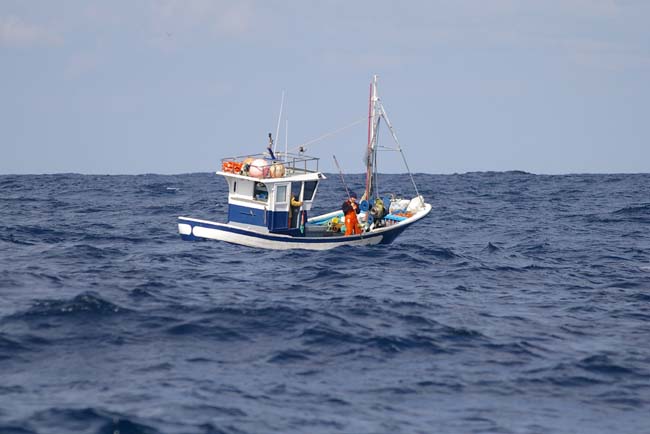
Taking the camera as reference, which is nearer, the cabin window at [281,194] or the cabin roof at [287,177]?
the cabin roof at [287,177]

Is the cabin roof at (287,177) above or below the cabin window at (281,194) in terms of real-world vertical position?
above

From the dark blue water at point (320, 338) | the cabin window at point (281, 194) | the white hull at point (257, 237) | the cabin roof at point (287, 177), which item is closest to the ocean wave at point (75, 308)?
the dark blue water at point (320, 338)

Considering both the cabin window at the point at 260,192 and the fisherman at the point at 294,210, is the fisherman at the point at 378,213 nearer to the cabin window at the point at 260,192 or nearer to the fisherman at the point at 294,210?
the fisherman at the point at 294,210

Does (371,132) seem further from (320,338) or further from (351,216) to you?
(320,338)

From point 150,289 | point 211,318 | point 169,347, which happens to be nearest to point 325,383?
point 169,347

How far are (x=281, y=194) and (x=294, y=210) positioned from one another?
950mm

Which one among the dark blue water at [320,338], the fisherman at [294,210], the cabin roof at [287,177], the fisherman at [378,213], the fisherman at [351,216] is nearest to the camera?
the dark blue water at [320,338]

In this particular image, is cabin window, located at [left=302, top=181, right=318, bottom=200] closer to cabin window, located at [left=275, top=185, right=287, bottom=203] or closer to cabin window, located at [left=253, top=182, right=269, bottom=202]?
cabin window, located at [left=275, top=185, right=287, bottom=203]

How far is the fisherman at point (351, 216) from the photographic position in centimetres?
3164

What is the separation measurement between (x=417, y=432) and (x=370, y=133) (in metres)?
23.2

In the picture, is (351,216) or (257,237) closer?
(257,237)

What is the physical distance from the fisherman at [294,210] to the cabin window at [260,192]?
38.9 inches

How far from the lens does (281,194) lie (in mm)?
31484

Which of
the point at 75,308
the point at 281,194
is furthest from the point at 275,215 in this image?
the point at 75,308
